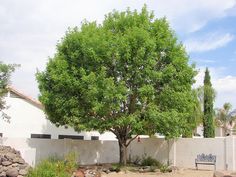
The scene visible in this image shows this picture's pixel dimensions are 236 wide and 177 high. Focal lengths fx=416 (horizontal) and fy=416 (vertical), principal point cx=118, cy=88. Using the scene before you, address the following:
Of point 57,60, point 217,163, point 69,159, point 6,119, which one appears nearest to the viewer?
point 69,159

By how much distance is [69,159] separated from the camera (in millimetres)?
18438

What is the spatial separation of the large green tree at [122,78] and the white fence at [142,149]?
8.52 feet

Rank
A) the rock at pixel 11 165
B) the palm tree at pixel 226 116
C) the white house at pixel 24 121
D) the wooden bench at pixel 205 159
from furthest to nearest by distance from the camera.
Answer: the palm tree at pixel 226 116 < the white house at pixel 24 121 < the wooden bench at pixel 205 159 < the rock at pixel 11 165

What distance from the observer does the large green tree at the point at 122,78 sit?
2288 cm

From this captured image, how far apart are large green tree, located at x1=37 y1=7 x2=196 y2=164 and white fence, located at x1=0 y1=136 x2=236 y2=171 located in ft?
8.52

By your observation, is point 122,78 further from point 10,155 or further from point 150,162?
point 10,155

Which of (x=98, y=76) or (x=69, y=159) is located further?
(x=98, y=76)

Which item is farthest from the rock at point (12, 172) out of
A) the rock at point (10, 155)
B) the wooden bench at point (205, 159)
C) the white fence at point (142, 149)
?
the wooden bench at point (205, 159)

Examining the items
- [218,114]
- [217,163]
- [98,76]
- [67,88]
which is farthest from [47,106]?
[218,114]

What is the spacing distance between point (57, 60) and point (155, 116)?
656 cm

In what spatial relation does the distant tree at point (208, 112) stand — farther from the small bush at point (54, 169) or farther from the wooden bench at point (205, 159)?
the small bush at point (54, 169)

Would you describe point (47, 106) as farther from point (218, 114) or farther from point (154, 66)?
point (218, 114)

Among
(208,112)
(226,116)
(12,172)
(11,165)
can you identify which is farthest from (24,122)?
(226,116)

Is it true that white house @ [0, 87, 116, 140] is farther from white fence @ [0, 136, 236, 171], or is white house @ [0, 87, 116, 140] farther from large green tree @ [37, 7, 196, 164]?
large green tree @ [37, 7, 196, 164]
